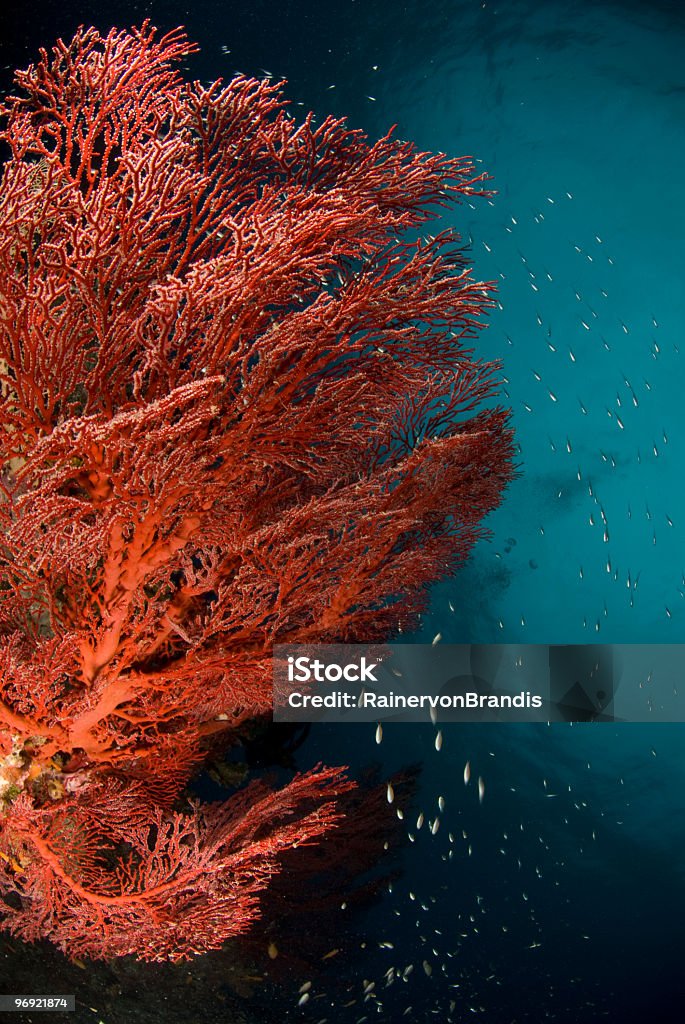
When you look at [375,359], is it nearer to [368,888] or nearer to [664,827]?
[368,888]

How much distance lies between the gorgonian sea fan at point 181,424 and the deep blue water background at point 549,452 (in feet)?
14.2

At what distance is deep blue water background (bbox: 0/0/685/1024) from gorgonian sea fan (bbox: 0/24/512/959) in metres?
4.33

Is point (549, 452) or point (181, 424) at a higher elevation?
point (549, 452)

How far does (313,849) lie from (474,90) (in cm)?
1521

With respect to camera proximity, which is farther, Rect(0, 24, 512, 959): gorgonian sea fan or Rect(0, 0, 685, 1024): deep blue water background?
Rect(0, 0, 685, 1024): deep blue water background

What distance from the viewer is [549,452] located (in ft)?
65.5

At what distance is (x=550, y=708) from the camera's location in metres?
20.7

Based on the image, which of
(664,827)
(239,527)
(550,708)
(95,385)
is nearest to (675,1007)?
(664,827)

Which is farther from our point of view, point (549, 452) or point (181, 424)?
point (549, 452)

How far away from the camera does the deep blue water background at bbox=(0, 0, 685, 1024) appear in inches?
498

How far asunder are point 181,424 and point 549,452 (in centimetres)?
1892

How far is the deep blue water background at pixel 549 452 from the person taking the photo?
1265 centimetres

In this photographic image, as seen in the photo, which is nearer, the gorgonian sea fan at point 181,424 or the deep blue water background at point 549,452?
the gorgonian sea fan at point 181,424

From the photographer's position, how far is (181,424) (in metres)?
2.50
